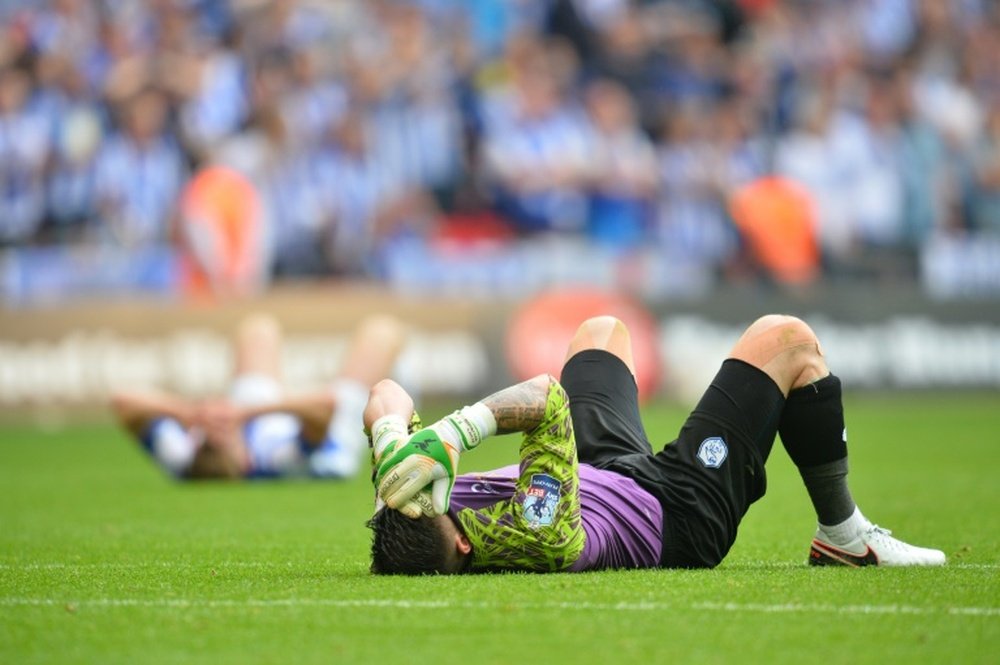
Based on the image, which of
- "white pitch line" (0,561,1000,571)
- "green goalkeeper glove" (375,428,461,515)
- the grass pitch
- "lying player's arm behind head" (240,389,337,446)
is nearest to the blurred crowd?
"lying player's arm behind head" (240,389,337,446)

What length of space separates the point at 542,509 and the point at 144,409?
580 cm

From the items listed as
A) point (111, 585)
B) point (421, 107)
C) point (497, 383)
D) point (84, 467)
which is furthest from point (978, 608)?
point (421, 107)

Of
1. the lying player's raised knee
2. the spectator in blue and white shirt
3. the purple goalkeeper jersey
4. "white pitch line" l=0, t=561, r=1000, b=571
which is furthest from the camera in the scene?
the spectator in blue and white shirt

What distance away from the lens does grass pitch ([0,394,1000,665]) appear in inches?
205

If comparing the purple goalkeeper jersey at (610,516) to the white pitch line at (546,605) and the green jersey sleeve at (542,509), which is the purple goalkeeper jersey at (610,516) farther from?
the white pitch line at (546,605)

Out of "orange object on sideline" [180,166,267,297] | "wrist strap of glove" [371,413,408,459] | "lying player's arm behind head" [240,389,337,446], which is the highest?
"orange object on sideline" [180,166,267,297]

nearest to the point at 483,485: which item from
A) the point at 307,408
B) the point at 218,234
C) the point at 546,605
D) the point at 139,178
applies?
the point at 546,605

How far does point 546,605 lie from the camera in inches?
233

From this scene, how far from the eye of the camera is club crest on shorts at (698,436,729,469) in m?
6.75

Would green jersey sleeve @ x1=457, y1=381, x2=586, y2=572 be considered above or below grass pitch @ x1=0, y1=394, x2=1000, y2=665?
above

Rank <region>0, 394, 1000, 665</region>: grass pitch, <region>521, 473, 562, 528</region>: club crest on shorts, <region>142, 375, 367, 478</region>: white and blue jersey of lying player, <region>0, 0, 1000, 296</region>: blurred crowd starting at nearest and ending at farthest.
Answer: <region>0, 394, 1000, 665</region>: grass pitch < <region>521, 473, 562, 528</region>: club crest on shorts < <region>142, 375, 367, 478</region>: white and blue jersey of lying player < <region>0, 0, 1000, 296</region>: blurred crowd

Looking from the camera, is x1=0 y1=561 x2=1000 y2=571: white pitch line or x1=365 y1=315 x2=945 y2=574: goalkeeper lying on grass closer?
x1=365 y1=315 x2=945 y2=574: goalkeeper lying on grass

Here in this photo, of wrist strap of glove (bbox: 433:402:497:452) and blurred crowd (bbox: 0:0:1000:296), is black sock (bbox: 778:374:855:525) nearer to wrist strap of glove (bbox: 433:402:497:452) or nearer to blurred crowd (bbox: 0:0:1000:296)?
wrist strap of glove (bbox: 433:402:497:452)

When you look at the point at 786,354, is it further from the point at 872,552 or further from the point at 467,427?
the point at 467,427
